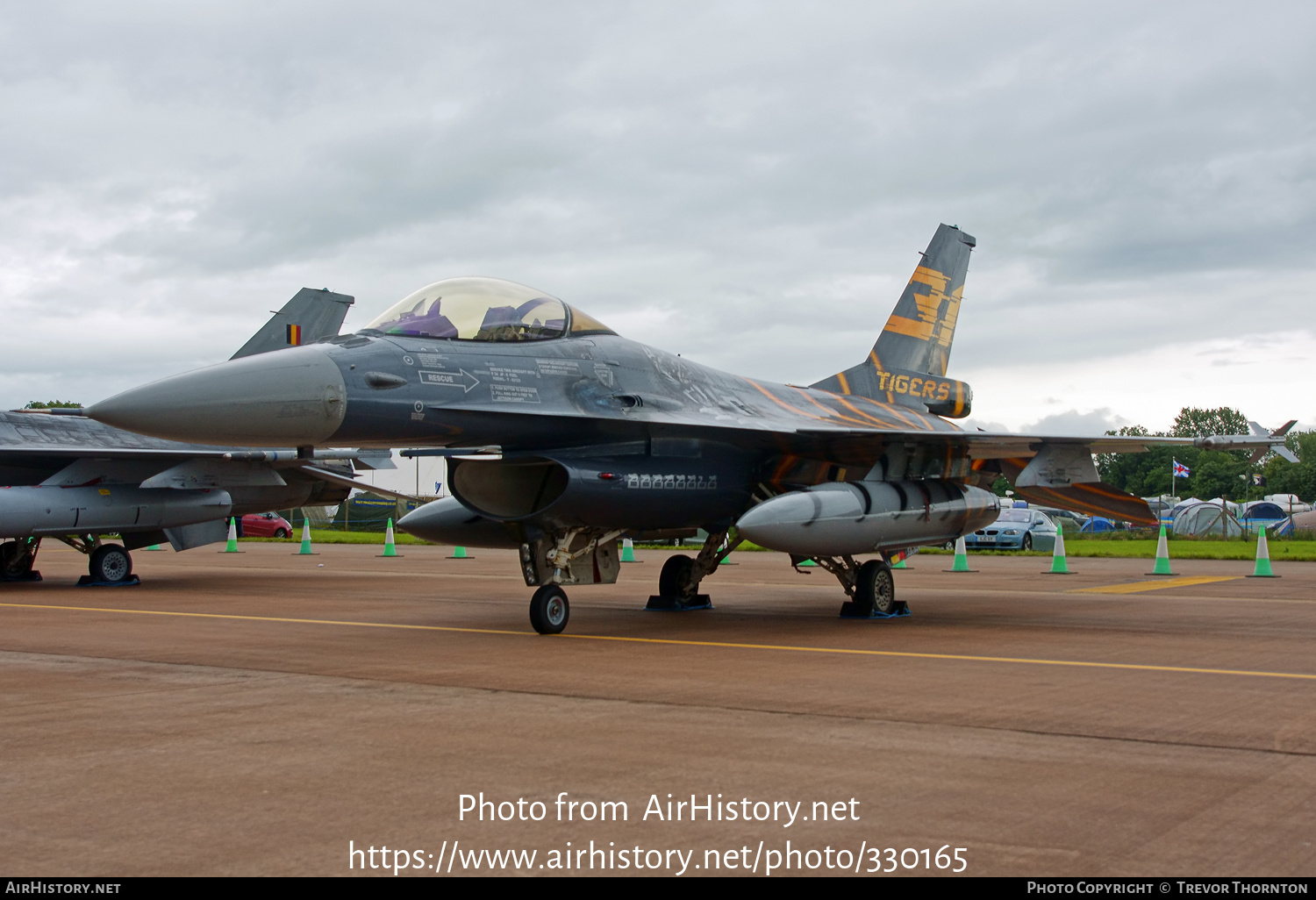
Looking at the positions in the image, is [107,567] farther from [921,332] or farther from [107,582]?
[921,332]

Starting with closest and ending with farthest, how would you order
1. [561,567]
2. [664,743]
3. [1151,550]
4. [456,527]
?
[664,743], [561,567], [456,527], [1151,550]

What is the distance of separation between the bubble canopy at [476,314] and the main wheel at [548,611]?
7.29ft

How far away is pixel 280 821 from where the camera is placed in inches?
144

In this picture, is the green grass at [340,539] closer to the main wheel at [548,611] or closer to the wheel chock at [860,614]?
the wheel chock at [860,614]

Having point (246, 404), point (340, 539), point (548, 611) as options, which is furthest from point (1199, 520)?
point (246, 404)

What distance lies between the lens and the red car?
38.1m

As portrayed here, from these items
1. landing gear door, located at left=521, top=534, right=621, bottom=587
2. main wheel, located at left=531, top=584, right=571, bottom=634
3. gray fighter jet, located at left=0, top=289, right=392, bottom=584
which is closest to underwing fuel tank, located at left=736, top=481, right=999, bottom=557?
landing gear door, located at left=521, top=534, right=621, bottom=587

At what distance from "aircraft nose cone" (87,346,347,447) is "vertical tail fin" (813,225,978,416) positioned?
767 cm

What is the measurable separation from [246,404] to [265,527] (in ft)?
107

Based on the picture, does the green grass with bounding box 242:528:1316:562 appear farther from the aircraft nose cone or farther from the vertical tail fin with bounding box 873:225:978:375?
the aircraft nose cone

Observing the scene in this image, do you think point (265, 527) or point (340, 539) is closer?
point (340, 539)

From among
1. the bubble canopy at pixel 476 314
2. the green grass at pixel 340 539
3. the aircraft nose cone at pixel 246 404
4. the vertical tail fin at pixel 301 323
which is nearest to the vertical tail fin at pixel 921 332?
the bubble canopy at pixel 476 314

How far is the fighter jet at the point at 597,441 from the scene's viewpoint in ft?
27.0

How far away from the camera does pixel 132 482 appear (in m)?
16.3
